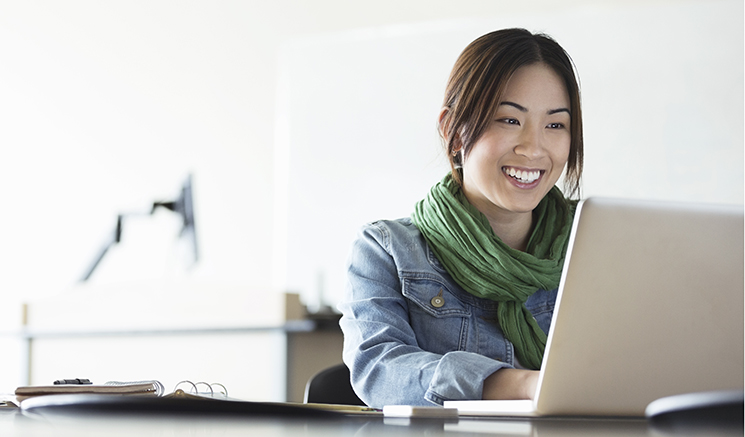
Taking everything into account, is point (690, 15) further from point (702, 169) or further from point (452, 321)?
point (452, 321)

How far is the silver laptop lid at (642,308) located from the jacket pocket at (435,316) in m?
0.64

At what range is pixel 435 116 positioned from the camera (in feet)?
10.1

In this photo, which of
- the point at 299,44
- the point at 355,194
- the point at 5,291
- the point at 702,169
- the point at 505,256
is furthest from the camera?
the point at 5,291

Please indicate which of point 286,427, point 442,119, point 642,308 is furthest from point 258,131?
point 286,427

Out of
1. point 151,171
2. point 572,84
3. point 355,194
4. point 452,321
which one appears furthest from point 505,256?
point 151,171

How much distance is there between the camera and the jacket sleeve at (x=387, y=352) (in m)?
0.98

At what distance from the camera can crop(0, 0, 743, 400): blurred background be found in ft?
9.18

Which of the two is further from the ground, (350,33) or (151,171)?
(350,33)

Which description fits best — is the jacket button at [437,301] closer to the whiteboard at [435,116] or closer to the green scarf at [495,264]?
the green scarf at [495,264]

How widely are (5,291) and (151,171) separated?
88 cm

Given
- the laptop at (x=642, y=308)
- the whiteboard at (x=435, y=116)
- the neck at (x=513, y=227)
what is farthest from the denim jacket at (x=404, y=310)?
the whiteboard at (x=435, y=116)

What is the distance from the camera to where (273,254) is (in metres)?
3.28

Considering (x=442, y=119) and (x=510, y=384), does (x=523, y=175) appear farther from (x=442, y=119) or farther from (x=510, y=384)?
(x=510, y=384)

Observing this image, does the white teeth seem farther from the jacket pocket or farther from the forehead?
the jacket pocket
